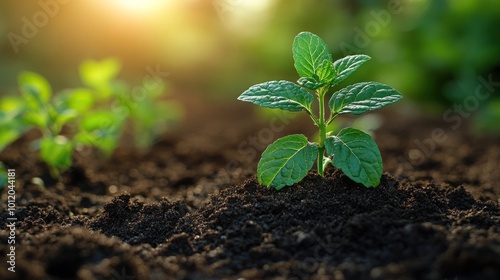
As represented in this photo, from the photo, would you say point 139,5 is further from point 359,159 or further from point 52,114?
point 359,159

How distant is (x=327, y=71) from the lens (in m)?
2.35

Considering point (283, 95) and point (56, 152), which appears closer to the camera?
point (283, 95)

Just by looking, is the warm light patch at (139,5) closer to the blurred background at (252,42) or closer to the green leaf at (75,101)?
the blurred background at (252,42)

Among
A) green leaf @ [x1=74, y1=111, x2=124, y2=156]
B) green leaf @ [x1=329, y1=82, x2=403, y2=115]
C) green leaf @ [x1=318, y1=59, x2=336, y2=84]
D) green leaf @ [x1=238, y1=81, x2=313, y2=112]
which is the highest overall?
green leaf @ [x1=74, y1=111, x2=124, y2=156]

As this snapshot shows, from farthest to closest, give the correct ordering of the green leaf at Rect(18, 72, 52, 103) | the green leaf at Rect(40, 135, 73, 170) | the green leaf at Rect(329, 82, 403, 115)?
the green leaf at Rect(18, 72, 52, 103) → the green leaf at Rect(40, 135, 73, 170) → the green leaf at Rect(329, 82, 403, 115)

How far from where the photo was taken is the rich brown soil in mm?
1829

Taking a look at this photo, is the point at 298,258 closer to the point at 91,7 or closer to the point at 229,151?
the point at 229,151

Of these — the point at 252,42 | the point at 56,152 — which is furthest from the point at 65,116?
the point at 252,42

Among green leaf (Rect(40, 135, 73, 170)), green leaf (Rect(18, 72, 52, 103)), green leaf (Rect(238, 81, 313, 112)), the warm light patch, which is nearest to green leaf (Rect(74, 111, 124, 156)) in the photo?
green leaf (Rect(40, 135, 73, 170))

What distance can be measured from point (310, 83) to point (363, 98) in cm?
22

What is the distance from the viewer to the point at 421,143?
4.20 m

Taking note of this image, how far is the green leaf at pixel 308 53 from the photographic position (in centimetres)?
241

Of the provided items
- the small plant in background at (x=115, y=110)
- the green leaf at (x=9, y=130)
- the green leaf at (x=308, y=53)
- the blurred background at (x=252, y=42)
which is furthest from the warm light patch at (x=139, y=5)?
the green leaf at (x=308, y=53)

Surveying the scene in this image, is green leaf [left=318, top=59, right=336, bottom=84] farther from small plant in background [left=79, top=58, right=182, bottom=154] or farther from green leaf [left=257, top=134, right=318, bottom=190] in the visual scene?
small plant in background [left=79, top=58, right=182, bottom=154]
